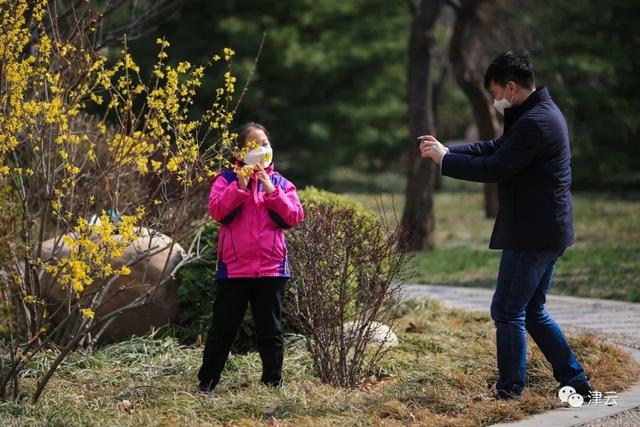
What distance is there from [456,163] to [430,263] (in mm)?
7653

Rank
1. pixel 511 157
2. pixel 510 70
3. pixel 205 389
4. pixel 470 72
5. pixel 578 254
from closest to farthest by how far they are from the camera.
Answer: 1. pixel 511 157
2. pixel 510 70
3. pixel 205 389
4. pixel 578 254
5. pixel 470 72

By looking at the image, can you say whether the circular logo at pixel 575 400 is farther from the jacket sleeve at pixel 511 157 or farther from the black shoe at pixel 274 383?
the black shoe at pixel 274 383

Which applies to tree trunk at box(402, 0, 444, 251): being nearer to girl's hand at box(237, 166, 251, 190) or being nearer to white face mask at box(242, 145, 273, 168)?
white face mask at box(242, 145, 273, 168)

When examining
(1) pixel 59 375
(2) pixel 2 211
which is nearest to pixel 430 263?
(1) pixel 59 375

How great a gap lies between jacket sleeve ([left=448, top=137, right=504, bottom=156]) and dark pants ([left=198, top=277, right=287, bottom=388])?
1.17 m

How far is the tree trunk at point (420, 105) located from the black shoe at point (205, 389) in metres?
8.75

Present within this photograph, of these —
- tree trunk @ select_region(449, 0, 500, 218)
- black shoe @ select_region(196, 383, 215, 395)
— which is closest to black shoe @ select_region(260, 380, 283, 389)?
black shoe @ select_region(196, 383, 215, 395)

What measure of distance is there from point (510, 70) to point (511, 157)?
18.0 inches

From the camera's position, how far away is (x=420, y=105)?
14.5m

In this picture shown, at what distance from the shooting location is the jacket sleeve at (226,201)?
17.9 ft

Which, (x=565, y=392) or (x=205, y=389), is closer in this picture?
(x=565, y=392)

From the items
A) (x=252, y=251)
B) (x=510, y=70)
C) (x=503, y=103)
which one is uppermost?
(x=510, y=70)

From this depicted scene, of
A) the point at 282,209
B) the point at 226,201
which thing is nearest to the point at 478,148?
the point at 282,209

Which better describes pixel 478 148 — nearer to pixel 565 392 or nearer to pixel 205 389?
pixel 565 392
